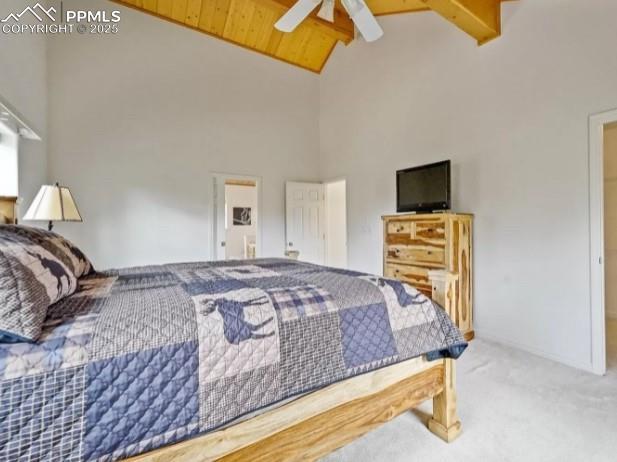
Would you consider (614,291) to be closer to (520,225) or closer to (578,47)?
(520,225)

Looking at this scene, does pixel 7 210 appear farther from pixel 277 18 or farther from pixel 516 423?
pixel 277 18

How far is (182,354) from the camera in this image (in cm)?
92

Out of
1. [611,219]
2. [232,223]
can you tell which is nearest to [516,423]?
[611,219]

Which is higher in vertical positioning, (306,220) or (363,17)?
(363,17)

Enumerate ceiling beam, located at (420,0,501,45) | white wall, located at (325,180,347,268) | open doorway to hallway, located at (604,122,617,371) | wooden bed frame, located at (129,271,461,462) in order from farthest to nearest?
1. white wall, located at (325,180,347,268)
2. open doorway to hallway, located at (604,122,617,371)
3. ceiling beam, located at (420,0,501,45)
4. wooden bed frame, located at (129,271,461,462)

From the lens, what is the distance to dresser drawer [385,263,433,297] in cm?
304

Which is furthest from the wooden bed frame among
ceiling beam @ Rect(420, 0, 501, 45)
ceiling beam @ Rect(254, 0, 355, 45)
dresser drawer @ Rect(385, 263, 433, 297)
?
ceiling beam @ Rect(254, 0, 355, 45)

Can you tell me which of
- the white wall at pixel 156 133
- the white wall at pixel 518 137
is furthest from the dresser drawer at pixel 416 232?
the white wall at pixel 156 133

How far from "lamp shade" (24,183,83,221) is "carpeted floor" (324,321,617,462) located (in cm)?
266

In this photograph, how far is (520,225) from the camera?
279 centimetres

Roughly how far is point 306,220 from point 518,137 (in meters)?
3.07

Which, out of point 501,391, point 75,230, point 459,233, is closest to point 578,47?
point 459,233

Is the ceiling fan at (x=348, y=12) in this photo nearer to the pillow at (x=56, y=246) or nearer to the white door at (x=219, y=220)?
the pillow at (x=56, y=246)

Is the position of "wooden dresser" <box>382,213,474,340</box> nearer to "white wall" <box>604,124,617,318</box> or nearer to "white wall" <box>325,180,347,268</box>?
"white wall" <box>604,124,617,318</box>
